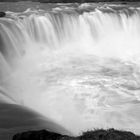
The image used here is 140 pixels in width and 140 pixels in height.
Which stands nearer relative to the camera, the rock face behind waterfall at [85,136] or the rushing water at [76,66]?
the rock face behind waterfall at [85,136]

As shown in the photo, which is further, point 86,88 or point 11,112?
point 86,88

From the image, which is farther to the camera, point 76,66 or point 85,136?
point 76,66

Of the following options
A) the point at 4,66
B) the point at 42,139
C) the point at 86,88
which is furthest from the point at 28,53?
the point at 42,139

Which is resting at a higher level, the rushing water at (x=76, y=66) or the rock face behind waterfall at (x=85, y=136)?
the rock face behind waterfall at (x=85, y=136)

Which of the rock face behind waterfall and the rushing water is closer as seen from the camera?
the rock face behind waterfall

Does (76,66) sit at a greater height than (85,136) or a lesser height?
lesser

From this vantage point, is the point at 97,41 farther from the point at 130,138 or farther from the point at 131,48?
the point at 130,138

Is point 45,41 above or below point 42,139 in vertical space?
below

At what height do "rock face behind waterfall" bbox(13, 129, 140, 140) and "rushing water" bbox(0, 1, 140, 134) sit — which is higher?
"rock face behind waterfall" bbox(13, 129, 140, 140)
